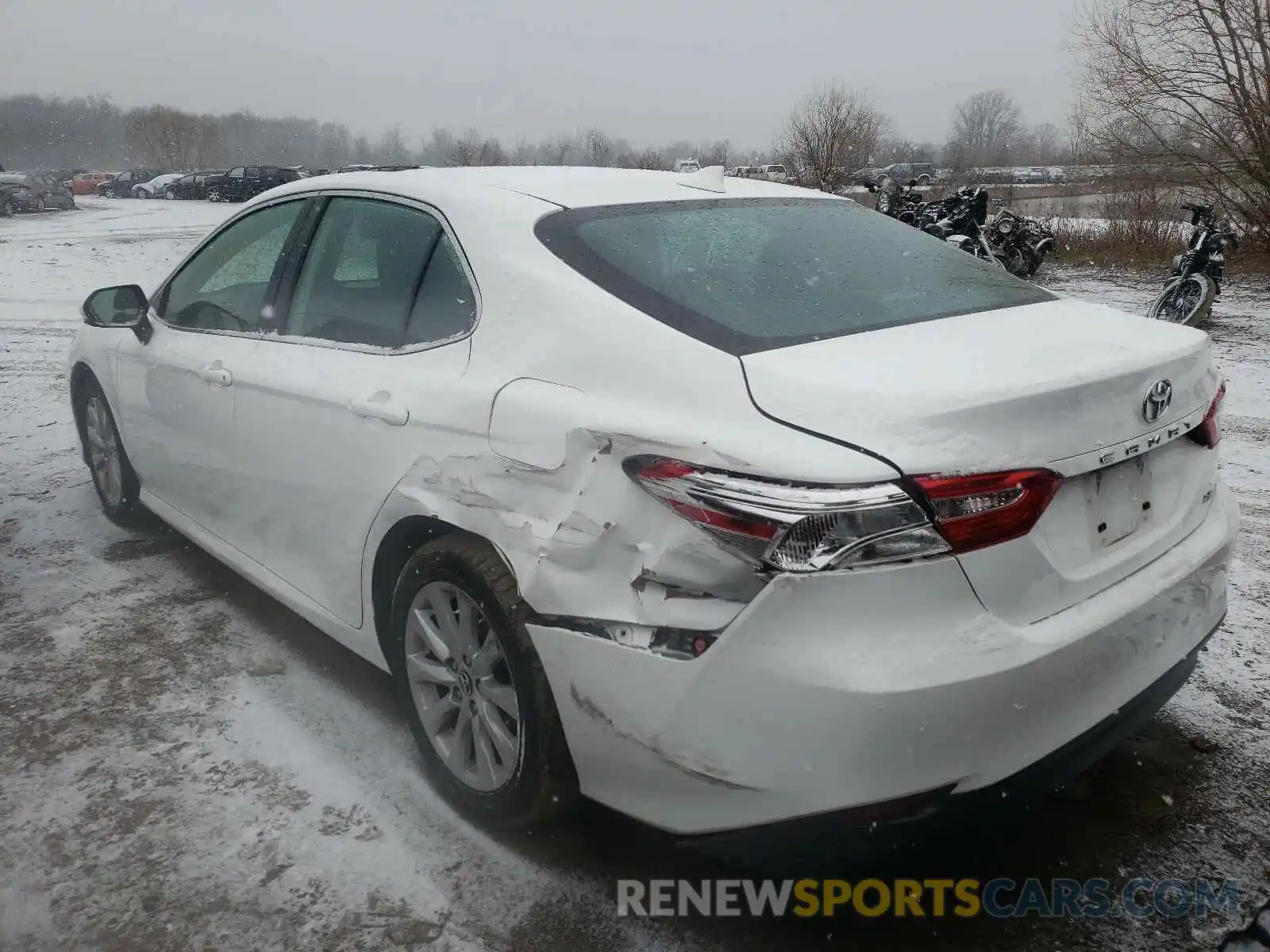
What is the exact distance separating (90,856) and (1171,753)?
285 centimetres

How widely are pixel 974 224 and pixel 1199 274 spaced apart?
10.2 ft

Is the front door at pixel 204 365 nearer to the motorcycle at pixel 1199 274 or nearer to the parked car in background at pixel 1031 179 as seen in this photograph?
the motorcycle at pixel 1199 274

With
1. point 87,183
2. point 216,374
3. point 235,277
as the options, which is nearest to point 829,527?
point 216,374

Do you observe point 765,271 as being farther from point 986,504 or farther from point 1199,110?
point 1199,110

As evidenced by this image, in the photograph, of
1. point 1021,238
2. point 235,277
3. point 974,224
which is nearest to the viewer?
point 235,277

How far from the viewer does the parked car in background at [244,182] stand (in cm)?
3697

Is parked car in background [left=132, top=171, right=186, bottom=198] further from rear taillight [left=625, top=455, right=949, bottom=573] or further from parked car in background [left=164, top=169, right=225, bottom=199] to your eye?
rear taillight [left=625, top=455, right=949, bottom=573]

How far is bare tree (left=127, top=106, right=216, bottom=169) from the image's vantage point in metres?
95.8

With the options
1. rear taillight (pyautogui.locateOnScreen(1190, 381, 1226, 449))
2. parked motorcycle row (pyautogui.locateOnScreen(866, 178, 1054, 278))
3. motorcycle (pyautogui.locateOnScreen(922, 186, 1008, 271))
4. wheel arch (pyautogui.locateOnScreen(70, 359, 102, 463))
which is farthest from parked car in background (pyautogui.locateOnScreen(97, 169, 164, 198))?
rear taillight (pyautogui.locateOnScreen(1190, 381, 1226, 449))

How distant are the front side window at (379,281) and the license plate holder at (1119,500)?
4.79 feet

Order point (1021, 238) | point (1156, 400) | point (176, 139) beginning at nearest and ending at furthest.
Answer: point (1156, 400)
point (1021, 238)
point (176, 139)

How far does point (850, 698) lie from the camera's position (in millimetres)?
1677

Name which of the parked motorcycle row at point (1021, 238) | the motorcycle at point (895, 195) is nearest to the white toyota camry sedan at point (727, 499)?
the parked motorcycle row at point (1021, 238)

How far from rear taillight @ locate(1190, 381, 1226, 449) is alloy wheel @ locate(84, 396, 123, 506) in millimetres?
4235
